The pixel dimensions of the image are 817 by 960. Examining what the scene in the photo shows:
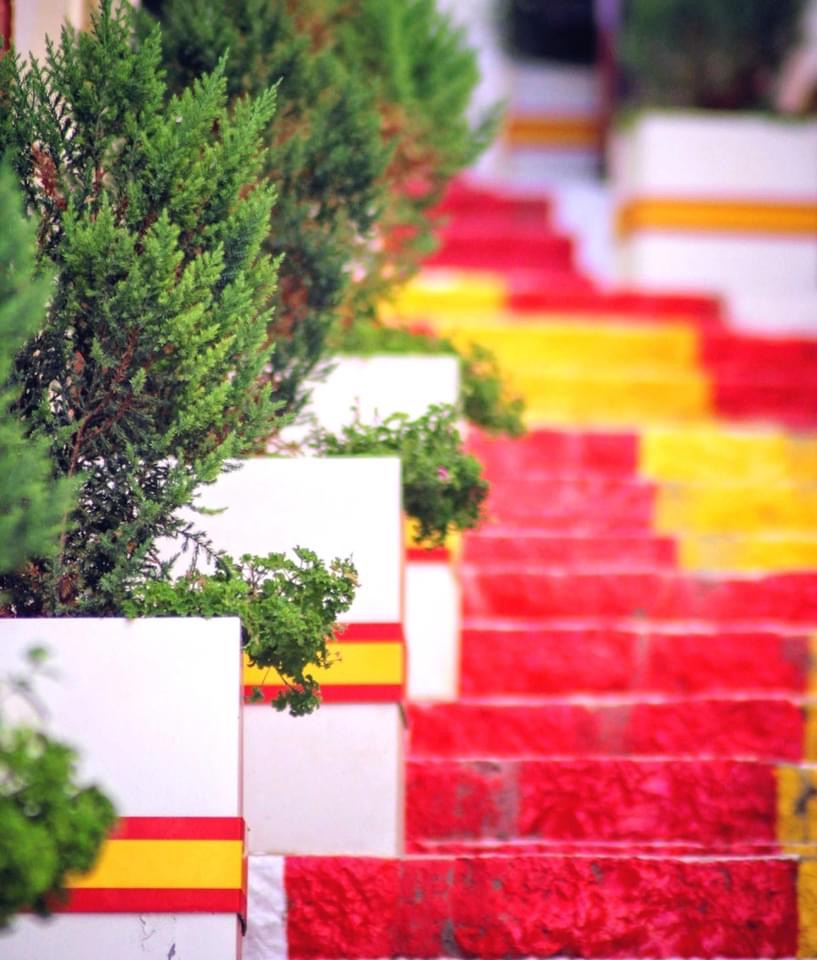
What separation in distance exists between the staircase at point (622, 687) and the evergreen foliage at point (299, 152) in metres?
1.00

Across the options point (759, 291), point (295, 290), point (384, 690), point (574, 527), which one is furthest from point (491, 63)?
point (384, 690)

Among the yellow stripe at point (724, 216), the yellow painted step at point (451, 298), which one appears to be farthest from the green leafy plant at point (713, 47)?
the yellow painted step at point (451, 298)

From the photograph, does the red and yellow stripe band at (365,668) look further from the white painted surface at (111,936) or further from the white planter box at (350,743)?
the white painted surface at (111,936)

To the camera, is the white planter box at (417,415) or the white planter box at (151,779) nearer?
the white planter box at (151,779)

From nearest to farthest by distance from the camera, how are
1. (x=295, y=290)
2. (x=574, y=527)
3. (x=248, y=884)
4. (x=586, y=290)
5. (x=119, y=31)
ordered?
(x=119, y=31), (x=248, y=884), (x=295, y=290), (x=574, y=527), (x=586, y=290)

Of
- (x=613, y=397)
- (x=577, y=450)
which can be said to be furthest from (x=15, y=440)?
(x=613, y=397)

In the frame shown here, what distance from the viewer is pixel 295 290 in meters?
3.95

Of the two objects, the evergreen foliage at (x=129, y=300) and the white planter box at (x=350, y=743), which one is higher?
the evergreen foliage at (x=129, y=300)

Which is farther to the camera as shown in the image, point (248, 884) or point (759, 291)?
point (759, 291)

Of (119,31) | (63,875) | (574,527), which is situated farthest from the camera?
(574,527)

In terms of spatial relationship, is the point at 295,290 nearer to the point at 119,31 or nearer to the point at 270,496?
the point at 270,496

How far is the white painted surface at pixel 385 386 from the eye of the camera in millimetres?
4266

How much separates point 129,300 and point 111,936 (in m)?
1.07

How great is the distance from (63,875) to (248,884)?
1051mm
